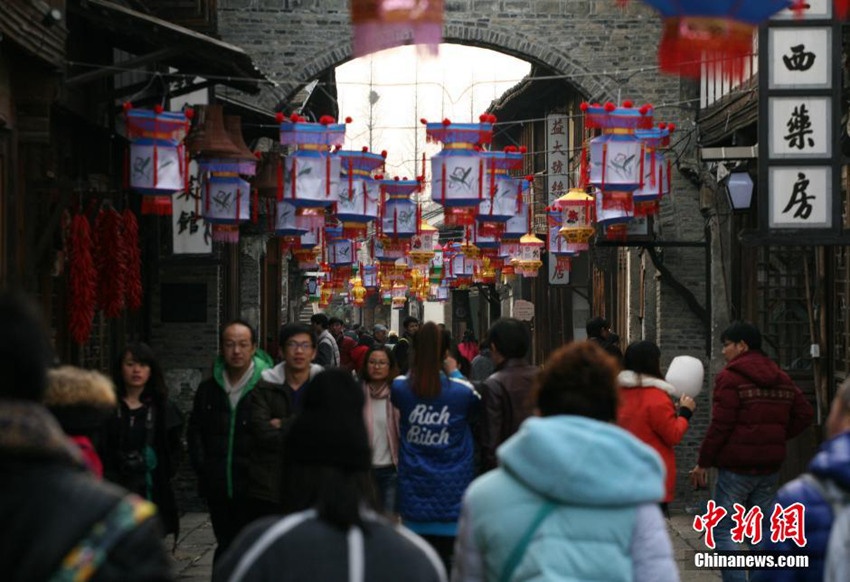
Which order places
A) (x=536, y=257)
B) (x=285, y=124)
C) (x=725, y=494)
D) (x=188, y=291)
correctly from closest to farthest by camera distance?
(x=725, y=494)
(x=285, y=124)
(x=188, y=291)
(x=536, y=257)

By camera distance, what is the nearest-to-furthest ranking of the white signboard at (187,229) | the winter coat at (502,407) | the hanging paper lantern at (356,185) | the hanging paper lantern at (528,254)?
1. the winter coat at (502,407)
2. the white signboard at (187,229)
3. the hanging paper lantern at (356,185)
4. the hanging paper lantern at (528,254)

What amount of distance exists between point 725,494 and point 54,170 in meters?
6.06

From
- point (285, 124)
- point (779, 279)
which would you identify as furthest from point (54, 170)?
point (779, 279)

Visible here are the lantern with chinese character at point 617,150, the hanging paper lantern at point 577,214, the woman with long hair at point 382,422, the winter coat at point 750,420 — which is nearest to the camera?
the woman with long hair at point 382,422

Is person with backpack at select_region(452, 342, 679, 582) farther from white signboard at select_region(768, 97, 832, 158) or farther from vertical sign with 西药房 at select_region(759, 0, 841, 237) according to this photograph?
white signboard at select_region(768, 97, 832, 158)

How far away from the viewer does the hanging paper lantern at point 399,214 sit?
67.4ft

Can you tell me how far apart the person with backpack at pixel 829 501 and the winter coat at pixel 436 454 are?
352 cm

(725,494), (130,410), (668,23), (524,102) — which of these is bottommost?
(725,494)

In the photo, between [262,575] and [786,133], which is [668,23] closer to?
[786,133]

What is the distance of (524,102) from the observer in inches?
1345

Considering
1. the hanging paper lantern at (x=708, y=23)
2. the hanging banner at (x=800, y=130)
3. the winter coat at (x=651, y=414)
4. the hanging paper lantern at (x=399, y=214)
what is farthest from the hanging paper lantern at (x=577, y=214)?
the winter coat at (x=651, y=414)

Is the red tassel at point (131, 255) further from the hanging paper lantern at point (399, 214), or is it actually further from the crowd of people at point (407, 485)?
the hanging paper lantern at point (399, 214)

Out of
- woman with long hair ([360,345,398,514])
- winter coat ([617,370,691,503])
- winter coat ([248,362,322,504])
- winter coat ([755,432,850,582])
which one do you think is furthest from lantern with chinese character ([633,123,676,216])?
winter coat ([755,432,850,582])

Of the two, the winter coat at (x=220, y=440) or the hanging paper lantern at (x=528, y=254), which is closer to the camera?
the winter coat at (x=220, y=440)
